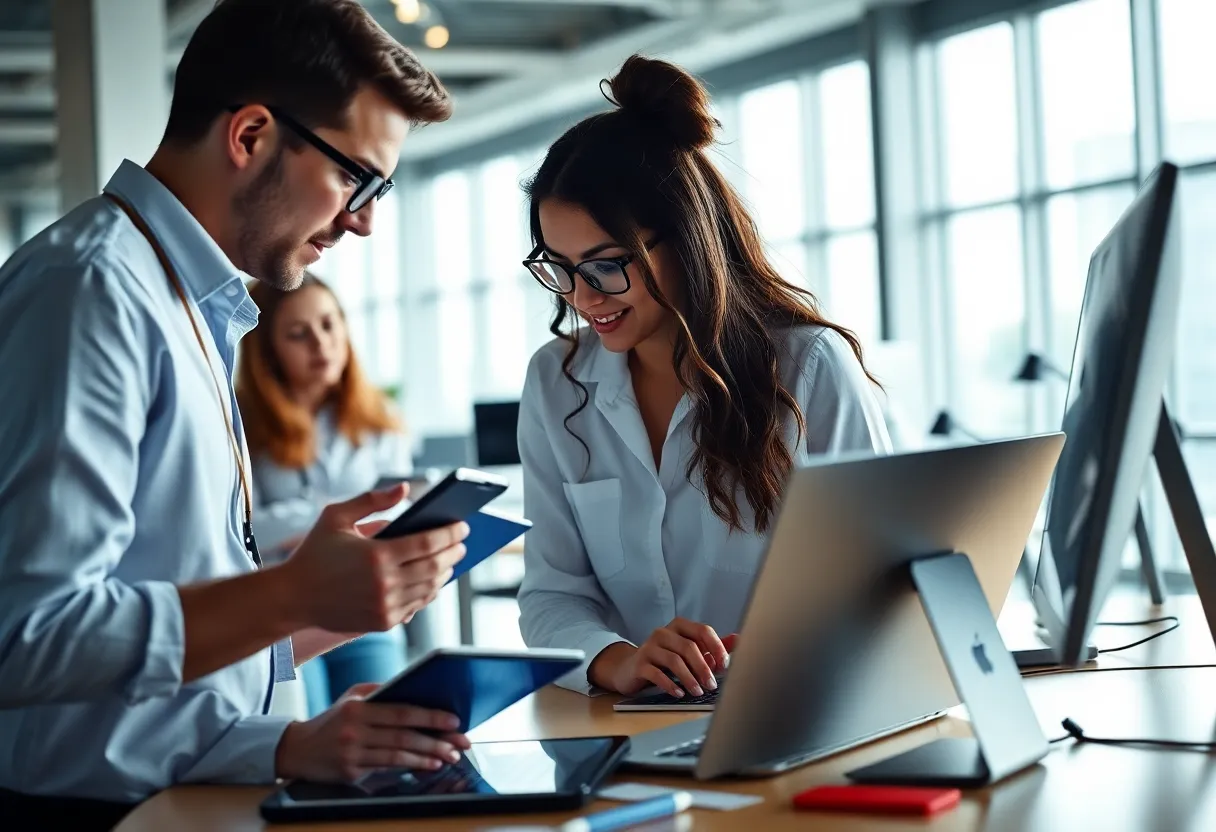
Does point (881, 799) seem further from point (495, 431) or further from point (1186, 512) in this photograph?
point (495, 431)

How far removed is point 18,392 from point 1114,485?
3.38 feet

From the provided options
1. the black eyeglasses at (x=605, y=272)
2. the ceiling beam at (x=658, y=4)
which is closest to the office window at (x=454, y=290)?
the ceiling beam at (x=658, y=4)

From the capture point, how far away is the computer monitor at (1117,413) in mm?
1174

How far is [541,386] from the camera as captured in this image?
7.73ft

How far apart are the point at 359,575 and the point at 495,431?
442cm

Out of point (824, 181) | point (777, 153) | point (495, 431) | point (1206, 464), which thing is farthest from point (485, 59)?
point (1206, 464)

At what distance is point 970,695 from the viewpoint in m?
1.25

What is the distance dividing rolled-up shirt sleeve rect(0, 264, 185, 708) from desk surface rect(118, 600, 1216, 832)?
0.16m

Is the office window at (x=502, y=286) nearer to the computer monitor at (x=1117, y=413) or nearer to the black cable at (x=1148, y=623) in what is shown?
the black cable at (x=1148, y=623)

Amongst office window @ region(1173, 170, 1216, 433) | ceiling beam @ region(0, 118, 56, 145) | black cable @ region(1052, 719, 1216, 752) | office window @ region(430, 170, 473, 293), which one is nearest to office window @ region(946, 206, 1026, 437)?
office window @ region(1173, 170, 1216, 433)

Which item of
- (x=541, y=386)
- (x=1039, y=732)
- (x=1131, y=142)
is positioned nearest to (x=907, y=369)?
(x=1131, y=142)

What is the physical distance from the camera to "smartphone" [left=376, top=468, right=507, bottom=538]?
1.19m

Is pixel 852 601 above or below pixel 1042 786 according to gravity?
above

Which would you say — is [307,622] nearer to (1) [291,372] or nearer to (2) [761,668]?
(2) [761,668]
